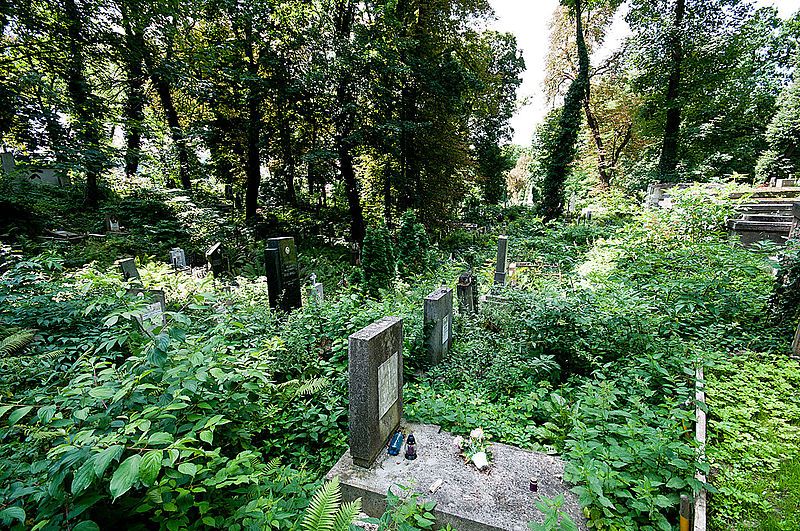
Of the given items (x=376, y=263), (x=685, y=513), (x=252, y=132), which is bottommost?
(x=685, y=513)

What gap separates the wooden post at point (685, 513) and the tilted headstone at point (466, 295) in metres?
4.15

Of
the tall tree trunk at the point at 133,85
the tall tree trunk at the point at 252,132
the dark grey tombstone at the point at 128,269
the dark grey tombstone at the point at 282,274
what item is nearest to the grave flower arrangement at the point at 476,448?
the dark grey tombstone at the point at 282,274

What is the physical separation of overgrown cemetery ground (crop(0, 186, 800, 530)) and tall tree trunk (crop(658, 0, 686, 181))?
10.9 m

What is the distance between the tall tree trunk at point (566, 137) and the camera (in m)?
17.8

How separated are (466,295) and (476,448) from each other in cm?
356

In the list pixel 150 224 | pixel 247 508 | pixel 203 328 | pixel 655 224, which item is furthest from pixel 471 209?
pixel 247 508

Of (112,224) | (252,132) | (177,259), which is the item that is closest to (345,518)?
(177,259)

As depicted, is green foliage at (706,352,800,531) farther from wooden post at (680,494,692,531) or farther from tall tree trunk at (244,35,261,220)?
tall tree trunk at (244,35,261,220)

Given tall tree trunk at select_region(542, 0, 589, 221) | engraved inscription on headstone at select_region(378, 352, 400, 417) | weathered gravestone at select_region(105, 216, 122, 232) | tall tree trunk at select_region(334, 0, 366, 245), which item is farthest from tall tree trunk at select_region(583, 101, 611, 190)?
weathered gravestone at select_region(105, 216, 122, 232)

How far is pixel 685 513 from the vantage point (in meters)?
2.18

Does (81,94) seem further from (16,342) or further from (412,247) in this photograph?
(412,247)

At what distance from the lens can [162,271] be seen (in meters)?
8.09

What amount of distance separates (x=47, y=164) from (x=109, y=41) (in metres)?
3.48

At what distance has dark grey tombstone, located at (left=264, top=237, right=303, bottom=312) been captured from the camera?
21.5 feet
